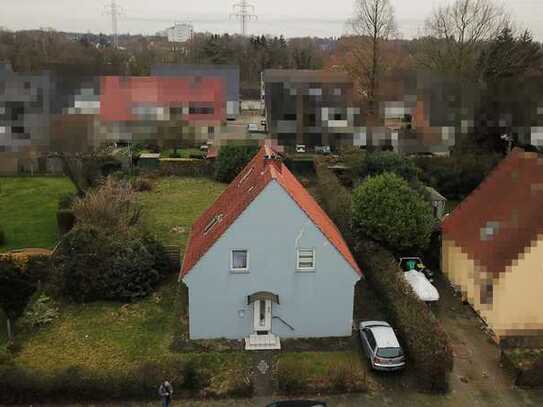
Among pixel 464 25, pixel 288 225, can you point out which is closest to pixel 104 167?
pixel 288 225

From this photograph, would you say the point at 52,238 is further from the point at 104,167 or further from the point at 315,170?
the point at 315,170

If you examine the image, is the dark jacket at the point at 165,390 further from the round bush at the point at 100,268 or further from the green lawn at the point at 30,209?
the green lawn at the point at 30,209

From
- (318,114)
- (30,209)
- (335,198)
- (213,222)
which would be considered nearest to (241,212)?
(213,222)

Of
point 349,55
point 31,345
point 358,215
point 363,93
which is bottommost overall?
point 31,345

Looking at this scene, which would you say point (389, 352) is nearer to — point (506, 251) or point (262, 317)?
point (262, 317)

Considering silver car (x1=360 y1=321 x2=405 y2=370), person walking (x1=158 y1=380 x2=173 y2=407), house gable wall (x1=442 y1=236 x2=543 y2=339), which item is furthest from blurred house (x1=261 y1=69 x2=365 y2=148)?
person walking (x1=158 y1=380 x2=173 y2=407)

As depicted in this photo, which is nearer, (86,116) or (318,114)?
(86,116)
